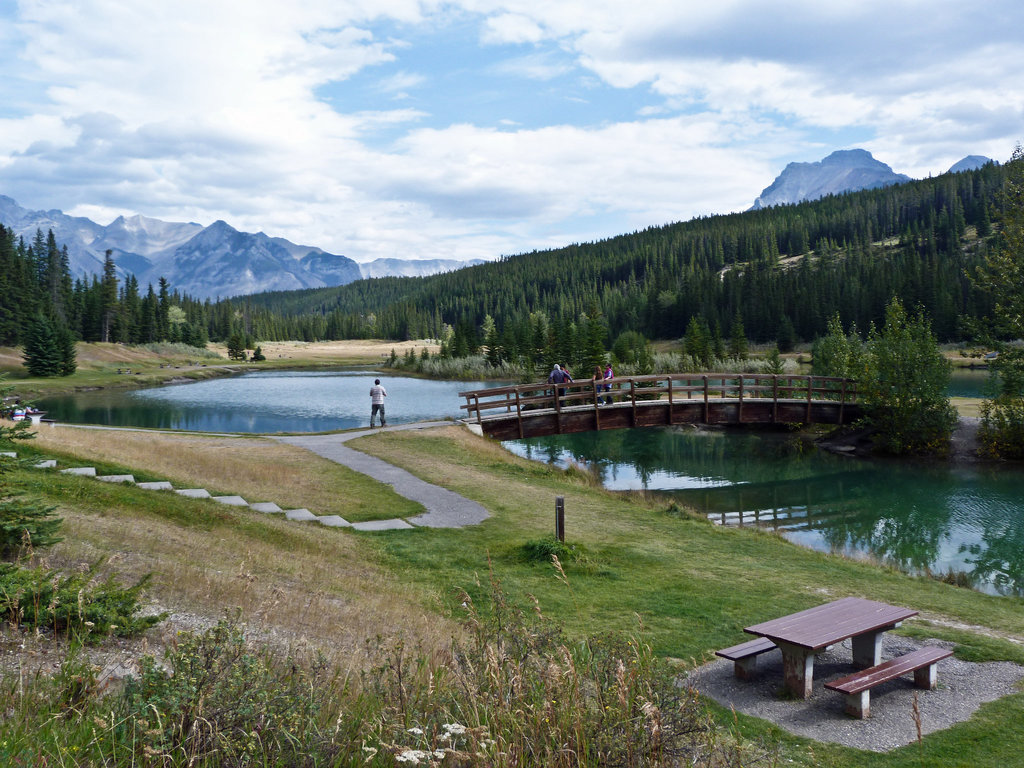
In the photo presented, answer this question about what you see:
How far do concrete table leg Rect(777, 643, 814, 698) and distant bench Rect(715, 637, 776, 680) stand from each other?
1.04 feet

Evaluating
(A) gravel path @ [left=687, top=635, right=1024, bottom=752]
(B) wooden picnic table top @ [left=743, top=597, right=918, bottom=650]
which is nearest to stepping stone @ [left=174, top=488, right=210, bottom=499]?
(A) gravel path @ [left=687, top=635, right=1024, bottom=752]

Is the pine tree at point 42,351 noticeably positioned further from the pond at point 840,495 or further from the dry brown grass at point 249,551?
the dry brown grass at point 249,551

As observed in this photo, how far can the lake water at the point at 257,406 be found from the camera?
159 ft

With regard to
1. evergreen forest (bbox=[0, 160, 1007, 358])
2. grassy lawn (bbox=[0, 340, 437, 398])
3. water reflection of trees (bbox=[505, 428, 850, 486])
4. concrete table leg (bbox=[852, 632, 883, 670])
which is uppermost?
evergreen forest (bbox=[0, 160, 1007, 358])

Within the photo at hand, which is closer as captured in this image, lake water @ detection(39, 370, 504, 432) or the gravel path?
the gravel path

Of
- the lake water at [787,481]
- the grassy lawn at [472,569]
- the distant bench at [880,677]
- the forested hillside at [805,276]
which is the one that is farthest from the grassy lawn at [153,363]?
the distant bench at [880,677]

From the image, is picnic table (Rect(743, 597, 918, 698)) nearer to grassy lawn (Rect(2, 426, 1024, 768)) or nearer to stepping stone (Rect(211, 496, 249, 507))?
grassy lawn (Rect(2, 426, 1024, 768))

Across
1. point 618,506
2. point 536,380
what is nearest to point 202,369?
point 536,380

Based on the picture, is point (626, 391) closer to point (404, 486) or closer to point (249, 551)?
point (404, 486)

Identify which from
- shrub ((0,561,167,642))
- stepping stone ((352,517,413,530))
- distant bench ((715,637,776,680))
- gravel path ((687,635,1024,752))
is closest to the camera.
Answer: shrub ((0,561,167,642))

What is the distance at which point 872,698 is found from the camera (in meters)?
7.78

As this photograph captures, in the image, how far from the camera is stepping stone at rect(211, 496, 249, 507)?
15672 millimetres

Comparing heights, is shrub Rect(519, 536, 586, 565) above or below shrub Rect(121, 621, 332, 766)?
below

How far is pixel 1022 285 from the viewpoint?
32.6 m
